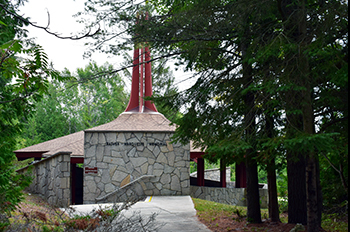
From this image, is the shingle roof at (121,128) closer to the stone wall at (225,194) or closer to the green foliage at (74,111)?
the stone wall at (225,194)

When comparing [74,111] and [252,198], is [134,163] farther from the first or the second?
[74,111]

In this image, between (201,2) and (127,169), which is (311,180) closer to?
(201,2)

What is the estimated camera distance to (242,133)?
268 inches

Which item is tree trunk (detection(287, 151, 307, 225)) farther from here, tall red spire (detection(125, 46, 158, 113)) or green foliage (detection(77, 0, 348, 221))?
tall red spire (detection(125, 46, 158, 113))

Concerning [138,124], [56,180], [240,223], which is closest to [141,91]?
[138,124]

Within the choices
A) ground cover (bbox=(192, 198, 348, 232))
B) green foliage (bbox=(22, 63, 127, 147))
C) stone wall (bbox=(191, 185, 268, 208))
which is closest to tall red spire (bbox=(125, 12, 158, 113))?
stone wall (bbox=(191, 185, 268, 208))

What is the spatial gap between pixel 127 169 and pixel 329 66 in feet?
33.3

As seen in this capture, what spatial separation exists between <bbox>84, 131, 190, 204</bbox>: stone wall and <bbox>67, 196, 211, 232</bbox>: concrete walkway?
81 cm

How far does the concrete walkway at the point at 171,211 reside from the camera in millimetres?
8078

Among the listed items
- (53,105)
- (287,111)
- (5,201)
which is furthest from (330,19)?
(53,105)

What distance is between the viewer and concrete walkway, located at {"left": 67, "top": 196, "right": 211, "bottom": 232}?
8078mm

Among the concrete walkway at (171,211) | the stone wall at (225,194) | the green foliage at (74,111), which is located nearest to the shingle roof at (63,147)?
the concrete walkway at (171,211)

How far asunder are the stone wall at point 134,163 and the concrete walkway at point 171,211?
81 centimetres

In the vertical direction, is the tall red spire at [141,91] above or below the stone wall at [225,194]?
above
